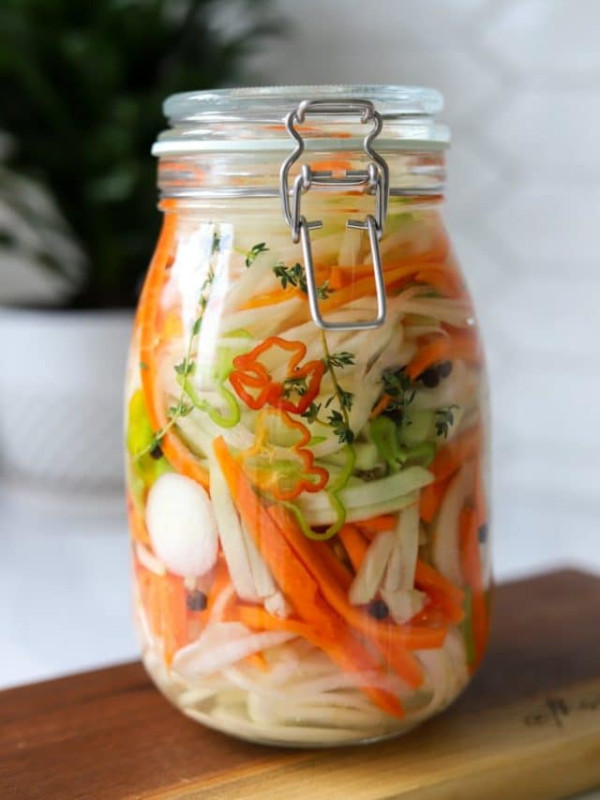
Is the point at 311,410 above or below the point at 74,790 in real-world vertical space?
above

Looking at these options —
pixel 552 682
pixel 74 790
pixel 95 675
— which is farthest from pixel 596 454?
pixel 74 790

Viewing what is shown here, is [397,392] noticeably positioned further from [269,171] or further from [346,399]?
[269,171]

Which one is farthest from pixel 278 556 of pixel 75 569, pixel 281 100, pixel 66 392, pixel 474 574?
pixel 66 392

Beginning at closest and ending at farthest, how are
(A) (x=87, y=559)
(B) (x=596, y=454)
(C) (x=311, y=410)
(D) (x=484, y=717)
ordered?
(C) (x=311, y=410) < (D) (x=484, y=717) < (A) (x=87, y=559) < (B) (x=596, y=454)

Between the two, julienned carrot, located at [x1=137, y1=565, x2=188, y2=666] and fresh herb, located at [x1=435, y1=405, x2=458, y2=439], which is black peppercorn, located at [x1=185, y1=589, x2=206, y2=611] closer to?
julienned carrot, located at [x1=137, y1=565, x2=188, y2=666]

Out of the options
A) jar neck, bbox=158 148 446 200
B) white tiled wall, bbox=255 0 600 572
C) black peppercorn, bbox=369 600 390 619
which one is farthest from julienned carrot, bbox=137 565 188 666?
white tiled wall, bbox=255 0 600 572

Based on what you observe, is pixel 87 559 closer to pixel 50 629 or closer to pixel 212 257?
pixel 50 629

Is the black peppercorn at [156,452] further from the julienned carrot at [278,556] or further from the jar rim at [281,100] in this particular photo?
the jar rim at [281,100]
